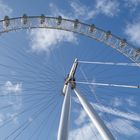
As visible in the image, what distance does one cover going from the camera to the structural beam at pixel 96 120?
3068cm

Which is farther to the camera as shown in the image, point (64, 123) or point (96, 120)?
point (96, 120)

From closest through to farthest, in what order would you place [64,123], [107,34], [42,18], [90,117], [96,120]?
[64,123]
[96,120]
[90,117]
[42,18]
[107,34]

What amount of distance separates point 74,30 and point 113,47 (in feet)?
20.0

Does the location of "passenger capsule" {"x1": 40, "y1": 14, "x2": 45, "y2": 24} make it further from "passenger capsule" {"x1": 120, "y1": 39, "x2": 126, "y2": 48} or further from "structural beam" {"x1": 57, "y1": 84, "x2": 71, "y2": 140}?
"structural beam" {"x1": 57, "y1": 84, "x2": 71, "y2": 140}

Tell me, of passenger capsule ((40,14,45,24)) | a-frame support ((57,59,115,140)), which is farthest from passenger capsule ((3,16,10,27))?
a-frame support ((57,59,115,140))

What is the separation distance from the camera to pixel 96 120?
33406mm

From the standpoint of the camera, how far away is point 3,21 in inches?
2023

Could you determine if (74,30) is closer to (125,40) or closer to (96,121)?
(125,40)

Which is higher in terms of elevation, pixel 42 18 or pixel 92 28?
pixel 42 18

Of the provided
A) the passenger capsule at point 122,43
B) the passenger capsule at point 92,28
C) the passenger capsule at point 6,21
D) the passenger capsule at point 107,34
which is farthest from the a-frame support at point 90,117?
the passenger capsule at point 6,21

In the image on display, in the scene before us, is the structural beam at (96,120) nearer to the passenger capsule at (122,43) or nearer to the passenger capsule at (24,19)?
the passenger capsule at (122,43)

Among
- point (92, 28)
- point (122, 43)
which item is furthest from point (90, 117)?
point (92, 28)

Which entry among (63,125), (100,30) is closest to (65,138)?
(63,125)

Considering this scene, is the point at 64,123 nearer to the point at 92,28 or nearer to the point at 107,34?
the point at 107,34
